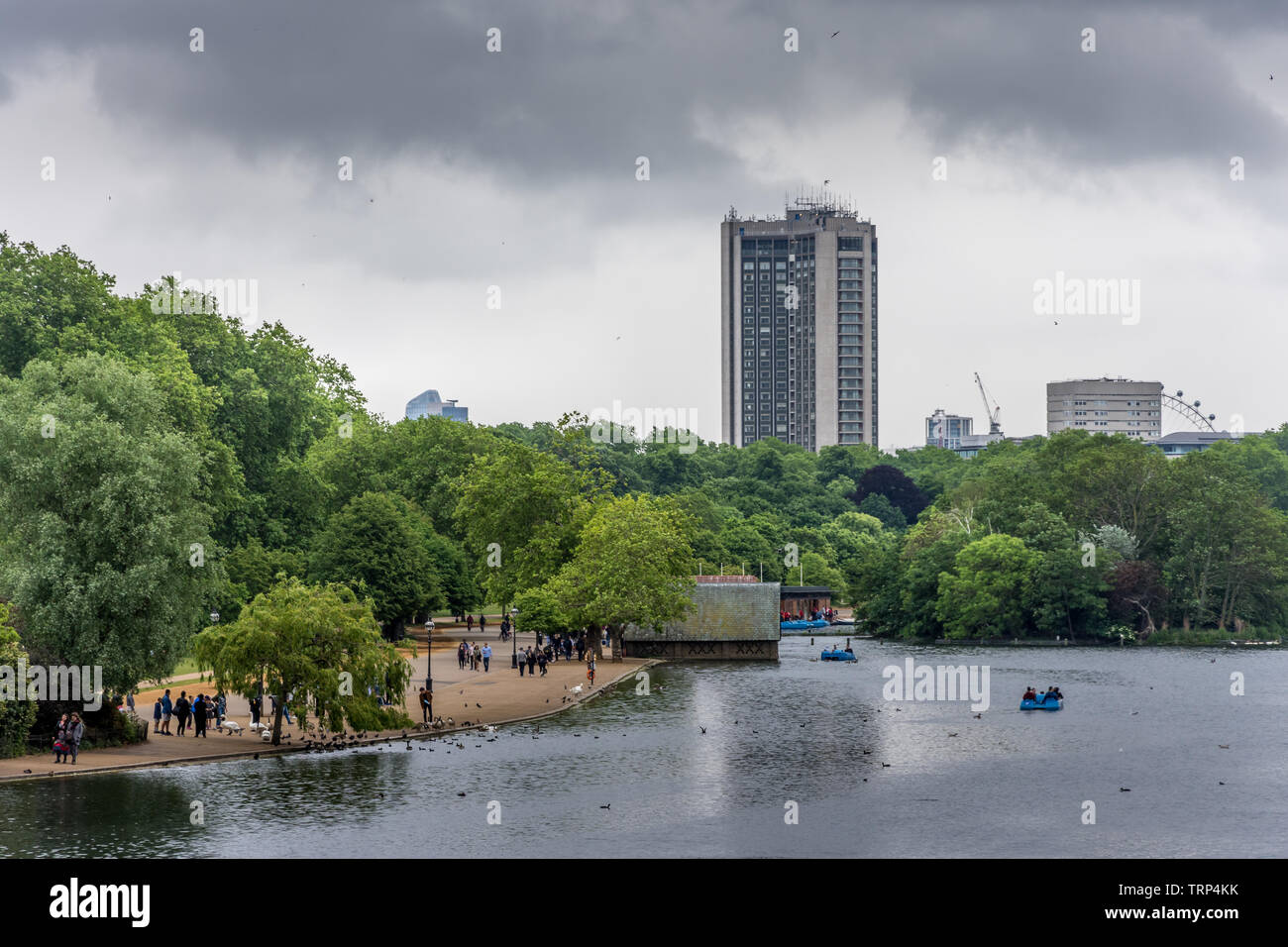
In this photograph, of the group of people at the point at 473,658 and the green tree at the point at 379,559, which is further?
the green tree at the point at 379,559

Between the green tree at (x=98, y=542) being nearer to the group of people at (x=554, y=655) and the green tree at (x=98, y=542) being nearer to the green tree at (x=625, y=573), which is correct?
the group of people at (x=554, y=655)

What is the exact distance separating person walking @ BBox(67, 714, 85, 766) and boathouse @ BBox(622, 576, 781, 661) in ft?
162

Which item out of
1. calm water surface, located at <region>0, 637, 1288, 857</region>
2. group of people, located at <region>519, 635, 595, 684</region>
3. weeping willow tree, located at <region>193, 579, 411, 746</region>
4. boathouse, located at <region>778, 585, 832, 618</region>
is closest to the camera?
calm water surface, located at <region>0, 637, 1288, 857</region>

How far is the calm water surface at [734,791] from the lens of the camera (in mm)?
36906

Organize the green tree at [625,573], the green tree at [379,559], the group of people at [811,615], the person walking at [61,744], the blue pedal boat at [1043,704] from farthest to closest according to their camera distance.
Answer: the group of people at [811,615], the green tree at [379,559], the green tree at [625,573], the blue pedal boat at [1043,704], the person walking at [61,744]

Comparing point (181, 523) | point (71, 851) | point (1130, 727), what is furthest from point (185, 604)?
point (1130, 727)

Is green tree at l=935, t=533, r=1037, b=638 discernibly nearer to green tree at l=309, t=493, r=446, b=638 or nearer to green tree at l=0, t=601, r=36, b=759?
green tree at l=309, t=493, r=446, b=638

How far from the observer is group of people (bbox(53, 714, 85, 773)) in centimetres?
4434

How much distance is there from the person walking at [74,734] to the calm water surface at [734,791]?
6.41 ft

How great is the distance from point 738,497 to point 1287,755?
126830mm

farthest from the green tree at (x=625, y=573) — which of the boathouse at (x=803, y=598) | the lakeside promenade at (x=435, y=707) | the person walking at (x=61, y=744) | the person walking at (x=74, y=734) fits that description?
the boathouse at (x=803, y=598)

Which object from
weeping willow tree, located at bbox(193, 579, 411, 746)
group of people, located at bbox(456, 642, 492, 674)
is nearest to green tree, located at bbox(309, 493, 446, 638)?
group of people, located at bbox(456, 642, 492, 674)

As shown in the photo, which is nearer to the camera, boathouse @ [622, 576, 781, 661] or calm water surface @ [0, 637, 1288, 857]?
calm water surface @ [0, 637, 1288, 857]

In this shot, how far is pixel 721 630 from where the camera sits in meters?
92.4
